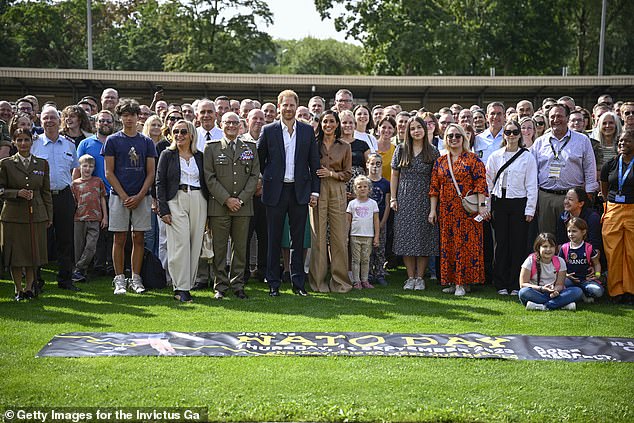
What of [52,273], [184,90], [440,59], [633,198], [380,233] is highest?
[440,59]

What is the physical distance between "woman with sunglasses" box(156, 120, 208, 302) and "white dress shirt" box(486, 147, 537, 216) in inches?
139

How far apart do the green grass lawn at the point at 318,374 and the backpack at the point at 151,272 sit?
1032mm

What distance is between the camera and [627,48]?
3956 cm

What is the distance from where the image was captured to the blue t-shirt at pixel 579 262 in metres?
8.30

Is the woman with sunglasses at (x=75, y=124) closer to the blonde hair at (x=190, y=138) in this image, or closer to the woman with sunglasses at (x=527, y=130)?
the blonde hair at (x=190, y=138)

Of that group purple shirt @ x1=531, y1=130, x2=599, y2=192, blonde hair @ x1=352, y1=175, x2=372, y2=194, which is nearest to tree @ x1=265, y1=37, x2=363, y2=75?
blonde hair @ x1=352, y1=175, x2=372, y2=194

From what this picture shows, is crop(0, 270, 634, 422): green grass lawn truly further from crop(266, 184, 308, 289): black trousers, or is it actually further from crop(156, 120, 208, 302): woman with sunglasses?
crop(266, 184, 308, 289): black trousers

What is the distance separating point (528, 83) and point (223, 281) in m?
16.9

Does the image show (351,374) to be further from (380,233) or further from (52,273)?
(52,273)

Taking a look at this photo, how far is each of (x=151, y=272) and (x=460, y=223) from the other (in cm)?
374

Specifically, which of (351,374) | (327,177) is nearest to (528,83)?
(327,177)

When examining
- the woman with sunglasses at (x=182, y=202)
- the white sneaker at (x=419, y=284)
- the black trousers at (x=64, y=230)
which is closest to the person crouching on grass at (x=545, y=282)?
the white sneaker at (x=419, y=284)

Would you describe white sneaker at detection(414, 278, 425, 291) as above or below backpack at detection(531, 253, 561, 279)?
below

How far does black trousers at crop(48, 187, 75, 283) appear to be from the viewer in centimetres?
866
